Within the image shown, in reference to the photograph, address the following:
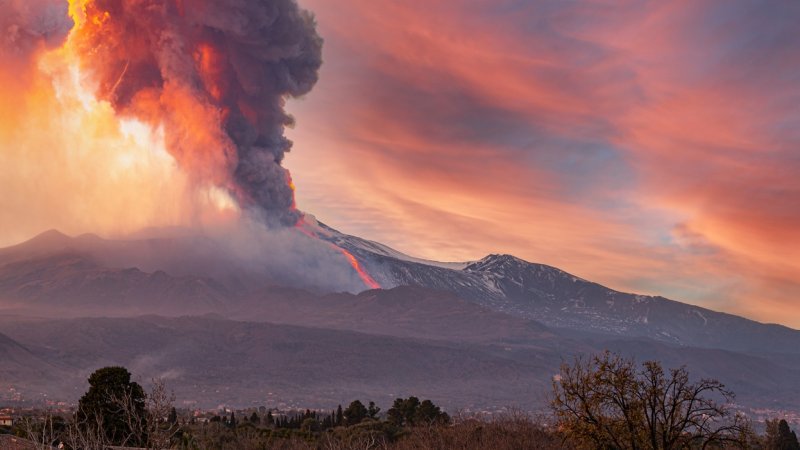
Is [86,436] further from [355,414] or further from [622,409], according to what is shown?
[355,414]

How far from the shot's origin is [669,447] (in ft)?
138

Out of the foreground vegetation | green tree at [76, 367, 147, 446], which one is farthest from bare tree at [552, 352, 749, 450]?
green tree at [76, 367, 147, 446]

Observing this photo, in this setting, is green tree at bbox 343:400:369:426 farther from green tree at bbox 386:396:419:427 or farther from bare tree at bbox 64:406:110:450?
bare tree at bbox 64:406:110:450

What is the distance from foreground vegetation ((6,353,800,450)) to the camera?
41553 mm

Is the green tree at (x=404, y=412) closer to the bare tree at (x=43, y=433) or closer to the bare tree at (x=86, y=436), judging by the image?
the bare tree at (x=86, y=436)

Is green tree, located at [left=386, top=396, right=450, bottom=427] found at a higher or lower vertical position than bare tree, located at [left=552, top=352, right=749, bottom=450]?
lower

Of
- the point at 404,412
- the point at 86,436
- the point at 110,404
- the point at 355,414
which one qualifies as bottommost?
the point at 355,414

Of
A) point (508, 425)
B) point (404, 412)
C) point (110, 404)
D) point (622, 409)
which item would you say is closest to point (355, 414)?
point (404, 412)

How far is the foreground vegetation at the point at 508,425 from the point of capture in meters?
41.6

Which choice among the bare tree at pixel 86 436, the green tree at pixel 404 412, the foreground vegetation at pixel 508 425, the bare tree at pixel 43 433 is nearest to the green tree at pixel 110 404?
the foreground vegetation at pixel 508 425

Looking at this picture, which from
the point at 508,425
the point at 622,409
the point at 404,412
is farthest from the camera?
the point at 404,412

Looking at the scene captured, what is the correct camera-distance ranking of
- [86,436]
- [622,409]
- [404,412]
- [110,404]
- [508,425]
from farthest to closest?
1. [404,412]
2. [508,425]
3. [110,404]
4. [86,436]
5. [622,409]

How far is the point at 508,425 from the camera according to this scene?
275 feet

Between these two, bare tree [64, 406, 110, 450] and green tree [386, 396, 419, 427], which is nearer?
bare tree [64, 406, 110, 450]
